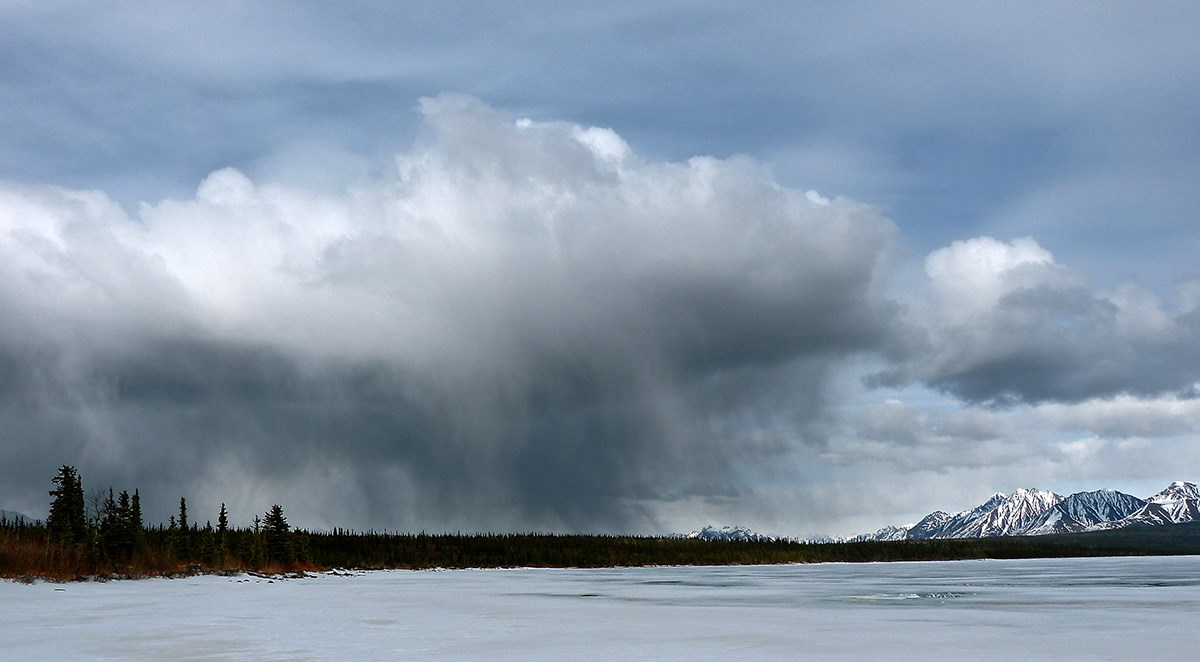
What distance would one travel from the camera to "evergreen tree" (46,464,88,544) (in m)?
118

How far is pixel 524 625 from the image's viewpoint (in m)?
42.1

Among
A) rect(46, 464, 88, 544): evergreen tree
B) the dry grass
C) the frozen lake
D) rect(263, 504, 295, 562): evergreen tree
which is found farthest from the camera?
rect(263, 504, 295, 562): evergreen tree

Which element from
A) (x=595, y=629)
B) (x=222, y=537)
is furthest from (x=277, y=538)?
(x=595, y=629)

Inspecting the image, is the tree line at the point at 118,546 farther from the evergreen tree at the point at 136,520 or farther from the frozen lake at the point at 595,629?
the frozen lake at the point at 595,629

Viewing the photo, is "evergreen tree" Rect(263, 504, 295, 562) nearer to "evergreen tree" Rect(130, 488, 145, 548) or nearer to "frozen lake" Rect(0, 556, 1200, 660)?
"evergreen tree" Rect(130, 488, 145, 548)

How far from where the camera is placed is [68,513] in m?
122

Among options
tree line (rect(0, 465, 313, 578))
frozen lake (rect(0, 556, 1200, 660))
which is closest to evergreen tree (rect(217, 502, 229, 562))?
tree line (rect(0, 465, 313, 578))

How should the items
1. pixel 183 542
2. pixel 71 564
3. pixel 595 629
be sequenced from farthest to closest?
1. pixel 183 542
2. pixel 71 564
3. pixel 595 629

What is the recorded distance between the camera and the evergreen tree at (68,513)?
118 m

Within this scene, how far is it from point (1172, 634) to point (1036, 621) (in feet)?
27.2

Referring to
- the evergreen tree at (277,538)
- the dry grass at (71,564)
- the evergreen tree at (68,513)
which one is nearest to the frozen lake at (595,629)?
the dry grass at (71,564)

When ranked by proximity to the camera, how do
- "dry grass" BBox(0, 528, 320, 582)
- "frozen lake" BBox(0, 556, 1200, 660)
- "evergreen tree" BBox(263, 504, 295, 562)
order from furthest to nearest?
"evergreen tree" BBox(263, 504, 295, 562) < "dry grass" BBox(0, 528, 320, 582) < "frozen lake" BBox(0, 556, 1200, 660)

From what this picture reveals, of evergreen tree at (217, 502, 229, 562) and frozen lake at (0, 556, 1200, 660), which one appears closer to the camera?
frozen lake at (0, 556, 1200, 660)

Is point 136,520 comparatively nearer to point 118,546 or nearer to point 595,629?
point 118,546
